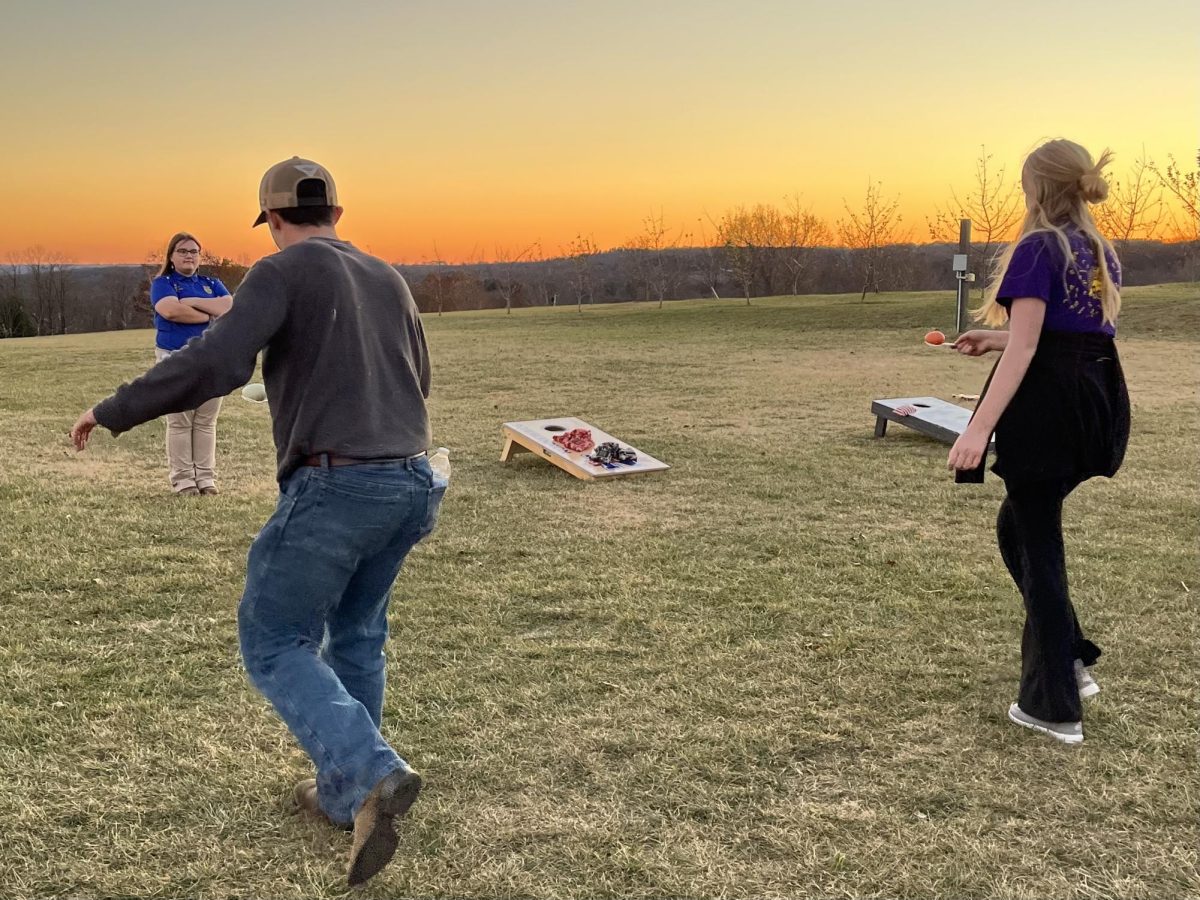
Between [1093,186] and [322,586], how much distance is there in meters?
2.82

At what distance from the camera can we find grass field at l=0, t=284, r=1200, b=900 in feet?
9.47

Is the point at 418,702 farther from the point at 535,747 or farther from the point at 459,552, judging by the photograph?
the point at 459,552

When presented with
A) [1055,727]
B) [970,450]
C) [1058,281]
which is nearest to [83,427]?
[970,450]

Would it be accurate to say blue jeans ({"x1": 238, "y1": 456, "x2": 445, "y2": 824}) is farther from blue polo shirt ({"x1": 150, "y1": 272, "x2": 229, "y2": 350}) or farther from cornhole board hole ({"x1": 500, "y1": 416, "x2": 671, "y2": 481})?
cornhole board hole ({"x1": 500, "y1": 416, "x2": 671, "y2": 481})

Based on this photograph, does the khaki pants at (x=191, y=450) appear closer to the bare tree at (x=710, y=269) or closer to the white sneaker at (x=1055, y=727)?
the white sneaker at (x=1055, y=727)

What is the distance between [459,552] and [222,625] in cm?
175

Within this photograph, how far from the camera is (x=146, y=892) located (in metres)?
2.73

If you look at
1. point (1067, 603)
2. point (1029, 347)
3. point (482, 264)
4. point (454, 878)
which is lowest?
point (454, 878)

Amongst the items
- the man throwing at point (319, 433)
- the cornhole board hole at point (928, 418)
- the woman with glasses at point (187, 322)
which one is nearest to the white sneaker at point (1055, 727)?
the man throwing at point (319, 433)

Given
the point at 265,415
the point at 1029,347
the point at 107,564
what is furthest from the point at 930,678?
the point at 265,415

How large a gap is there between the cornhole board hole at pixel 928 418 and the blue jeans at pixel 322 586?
7.83m

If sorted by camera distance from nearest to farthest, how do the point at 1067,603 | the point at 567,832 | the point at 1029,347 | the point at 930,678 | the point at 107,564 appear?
the point at 567,832 < the point at 1029,347 < the point at 1067,603 < the point at 930,678 < the point at 107,564

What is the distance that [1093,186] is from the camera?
10.9 feet

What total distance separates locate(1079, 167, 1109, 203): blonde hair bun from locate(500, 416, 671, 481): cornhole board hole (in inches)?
216
